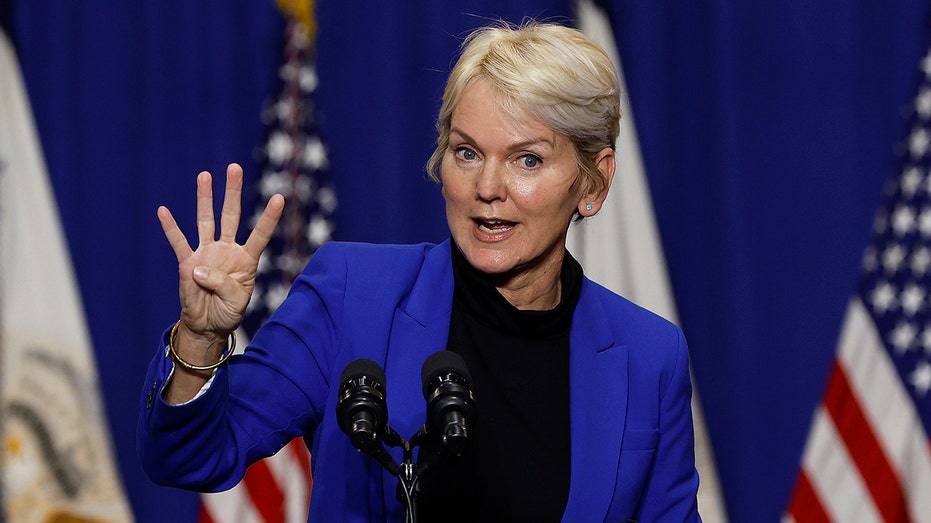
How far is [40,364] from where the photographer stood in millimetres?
3172

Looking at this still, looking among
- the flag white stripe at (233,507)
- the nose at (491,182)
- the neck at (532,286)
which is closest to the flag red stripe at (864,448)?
the flag white stripe at (233,507)

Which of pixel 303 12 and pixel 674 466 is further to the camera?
pixel 303 12

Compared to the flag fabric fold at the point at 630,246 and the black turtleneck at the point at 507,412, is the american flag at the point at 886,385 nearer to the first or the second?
the flag fabric fold at the point at 630,246

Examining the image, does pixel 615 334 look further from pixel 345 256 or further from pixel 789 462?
pixel 789 462

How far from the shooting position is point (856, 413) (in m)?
3.14

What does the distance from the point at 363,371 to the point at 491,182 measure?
421 millimetres

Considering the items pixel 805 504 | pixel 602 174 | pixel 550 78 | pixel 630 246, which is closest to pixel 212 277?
pixel 550 78

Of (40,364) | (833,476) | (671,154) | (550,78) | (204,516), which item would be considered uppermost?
(550,78)

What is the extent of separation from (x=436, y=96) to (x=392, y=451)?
199 centimetres

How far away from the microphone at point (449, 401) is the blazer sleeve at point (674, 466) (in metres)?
0.54

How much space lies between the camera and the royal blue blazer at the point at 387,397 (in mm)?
1251

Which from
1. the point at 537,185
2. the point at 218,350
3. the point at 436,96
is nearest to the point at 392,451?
the point at 218,350

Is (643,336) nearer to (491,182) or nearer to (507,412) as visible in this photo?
(507,412)

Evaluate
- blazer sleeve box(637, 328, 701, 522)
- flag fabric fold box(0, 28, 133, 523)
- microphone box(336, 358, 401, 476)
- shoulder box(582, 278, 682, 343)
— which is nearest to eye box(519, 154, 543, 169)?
shoulder box(582, 278, 682, 343)
